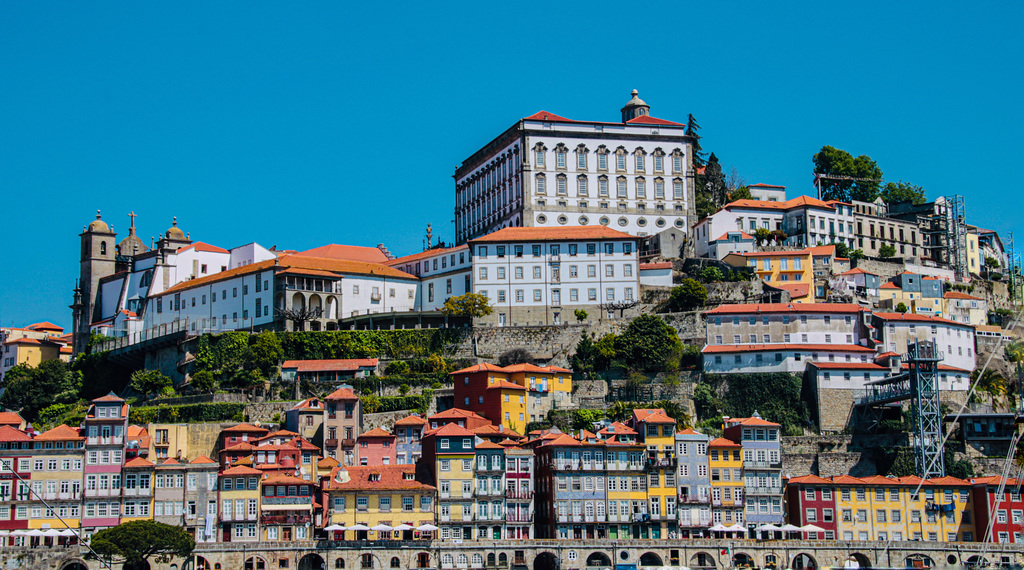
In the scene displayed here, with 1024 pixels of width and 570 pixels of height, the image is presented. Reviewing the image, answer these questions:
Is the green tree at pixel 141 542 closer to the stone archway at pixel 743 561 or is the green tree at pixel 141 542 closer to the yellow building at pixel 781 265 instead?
the stone archway at pixel 743 561

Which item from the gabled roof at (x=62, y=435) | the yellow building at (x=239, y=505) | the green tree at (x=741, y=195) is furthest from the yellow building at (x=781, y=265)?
the gabled roof at (x=62, y=435)

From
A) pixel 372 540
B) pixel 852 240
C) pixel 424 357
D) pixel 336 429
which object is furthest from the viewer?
pixel 852 240

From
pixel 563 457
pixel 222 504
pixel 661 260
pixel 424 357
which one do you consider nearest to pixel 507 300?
pixel 424 357

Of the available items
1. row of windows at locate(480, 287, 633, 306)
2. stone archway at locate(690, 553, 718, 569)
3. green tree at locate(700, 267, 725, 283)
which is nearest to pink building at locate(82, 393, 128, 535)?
row of windows at locate(480, 287, 633, 306)

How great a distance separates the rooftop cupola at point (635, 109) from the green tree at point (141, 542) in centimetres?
6820

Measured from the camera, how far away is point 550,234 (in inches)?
3834

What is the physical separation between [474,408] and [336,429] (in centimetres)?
888

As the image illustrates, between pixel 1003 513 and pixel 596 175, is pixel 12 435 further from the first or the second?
pixel 1003 513

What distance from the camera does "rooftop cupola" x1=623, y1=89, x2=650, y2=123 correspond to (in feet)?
402

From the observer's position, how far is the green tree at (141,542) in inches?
2586

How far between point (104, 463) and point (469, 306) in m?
30.0

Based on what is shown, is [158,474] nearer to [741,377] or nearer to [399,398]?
[399,398]

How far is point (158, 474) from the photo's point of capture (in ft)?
237

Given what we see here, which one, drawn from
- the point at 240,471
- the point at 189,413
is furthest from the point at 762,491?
the point at 189,413
